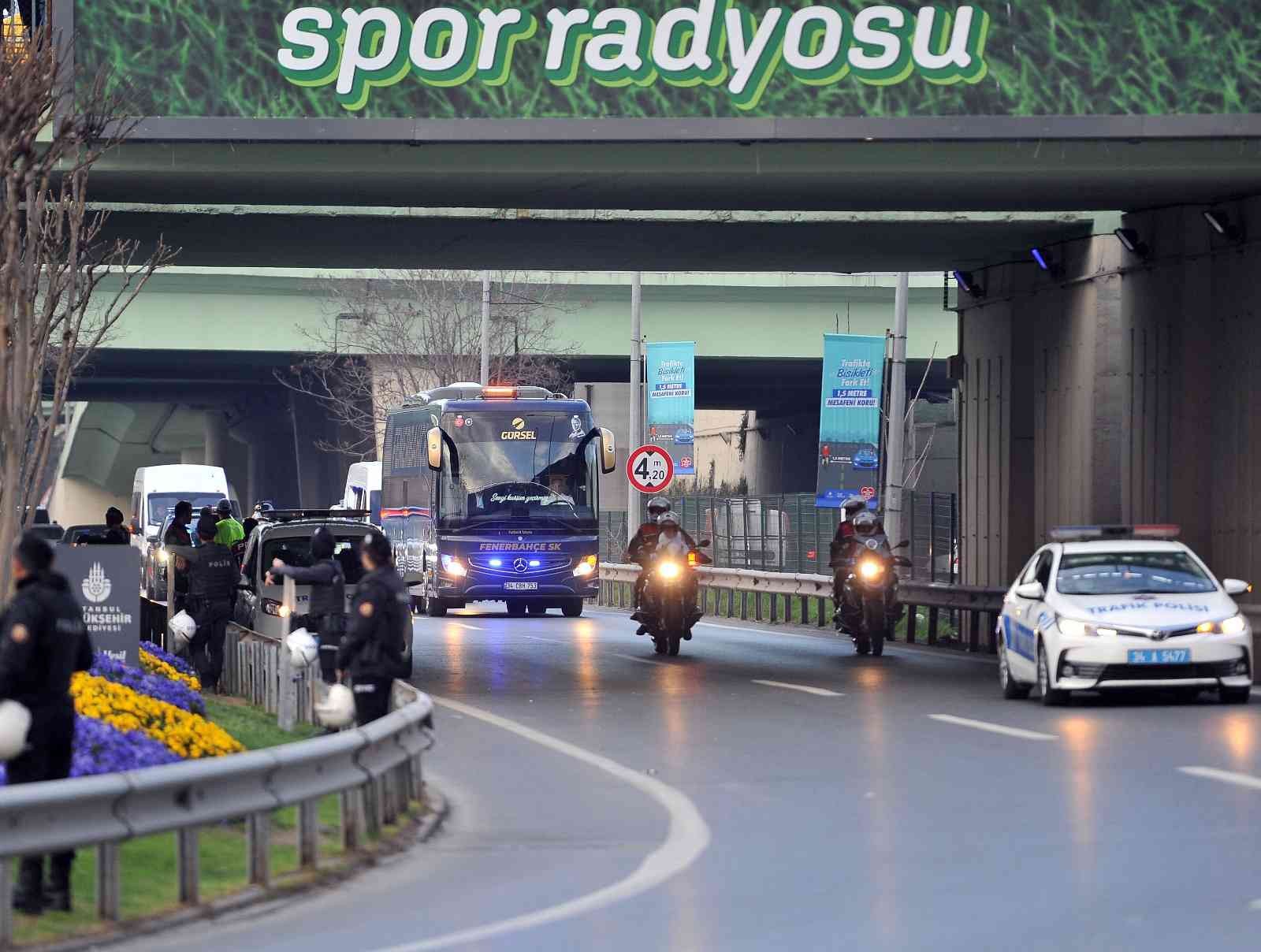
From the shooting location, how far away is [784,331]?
178ft

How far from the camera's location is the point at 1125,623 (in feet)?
60.6

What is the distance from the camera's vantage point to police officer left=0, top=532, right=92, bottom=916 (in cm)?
927

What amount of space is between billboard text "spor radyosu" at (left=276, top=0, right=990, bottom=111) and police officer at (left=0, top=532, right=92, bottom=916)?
449 inches

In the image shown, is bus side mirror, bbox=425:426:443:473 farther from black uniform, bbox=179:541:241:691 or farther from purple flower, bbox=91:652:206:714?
purple flower, bbox=91:652:206:714

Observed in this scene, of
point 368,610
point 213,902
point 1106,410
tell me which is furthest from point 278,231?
point 213,902

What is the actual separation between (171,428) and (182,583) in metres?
74.1

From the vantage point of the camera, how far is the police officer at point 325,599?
1783cm

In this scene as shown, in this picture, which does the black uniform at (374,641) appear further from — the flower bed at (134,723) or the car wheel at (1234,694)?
the car wheel at (1234,694)

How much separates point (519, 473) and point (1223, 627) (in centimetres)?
1851

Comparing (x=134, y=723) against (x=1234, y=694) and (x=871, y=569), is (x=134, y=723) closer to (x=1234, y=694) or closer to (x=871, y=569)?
(x=1234, y=694)

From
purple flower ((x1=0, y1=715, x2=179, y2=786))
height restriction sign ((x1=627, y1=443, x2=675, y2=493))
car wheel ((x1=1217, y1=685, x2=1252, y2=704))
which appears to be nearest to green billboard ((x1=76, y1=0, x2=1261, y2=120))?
car wheel ((x1=1217, y1=685, x2=1252, y2=704))

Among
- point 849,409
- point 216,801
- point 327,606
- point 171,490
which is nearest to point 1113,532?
point 327,606

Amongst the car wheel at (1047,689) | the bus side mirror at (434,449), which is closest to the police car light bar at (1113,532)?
the car wheel at (1047,689)

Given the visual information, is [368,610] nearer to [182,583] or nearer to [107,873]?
[107,873]
